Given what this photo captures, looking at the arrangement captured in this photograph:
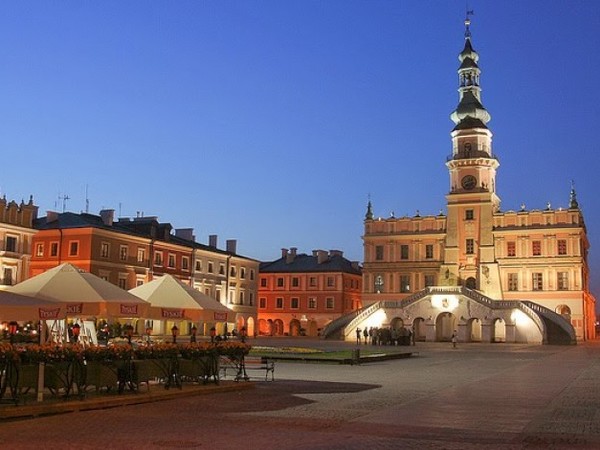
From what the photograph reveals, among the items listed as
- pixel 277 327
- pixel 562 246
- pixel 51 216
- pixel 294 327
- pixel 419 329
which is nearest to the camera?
pixel 51 216

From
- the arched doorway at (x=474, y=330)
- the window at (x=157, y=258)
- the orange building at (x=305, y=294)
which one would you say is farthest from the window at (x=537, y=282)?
the window at (x=157, y=258)

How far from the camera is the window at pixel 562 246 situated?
8075cm

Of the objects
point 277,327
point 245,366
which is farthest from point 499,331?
point 245,366

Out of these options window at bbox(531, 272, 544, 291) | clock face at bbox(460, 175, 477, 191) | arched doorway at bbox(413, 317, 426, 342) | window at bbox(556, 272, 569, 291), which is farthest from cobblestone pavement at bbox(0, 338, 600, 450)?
clock face at bbox(460, 175, 477, 191)

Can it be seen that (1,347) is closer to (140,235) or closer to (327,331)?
(140,235)

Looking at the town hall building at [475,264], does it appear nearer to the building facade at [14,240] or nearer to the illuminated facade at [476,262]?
the illuminated facade at [476,262]

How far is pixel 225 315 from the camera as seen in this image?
21.8 meters

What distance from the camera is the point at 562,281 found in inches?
3145

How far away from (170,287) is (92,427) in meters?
8.63

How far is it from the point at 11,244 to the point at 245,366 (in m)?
35.9

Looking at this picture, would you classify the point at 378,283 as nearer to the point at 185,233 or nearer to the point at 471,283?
the point at 471,283

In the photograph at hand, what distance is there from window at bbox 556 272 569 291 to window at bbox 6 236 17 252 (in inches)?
2119

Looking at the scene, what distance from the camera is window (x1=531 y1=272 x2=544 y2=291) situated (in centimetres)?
8081

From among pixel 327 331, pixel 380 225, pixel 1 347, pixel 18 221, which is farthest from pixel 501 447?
pixel 380 225
